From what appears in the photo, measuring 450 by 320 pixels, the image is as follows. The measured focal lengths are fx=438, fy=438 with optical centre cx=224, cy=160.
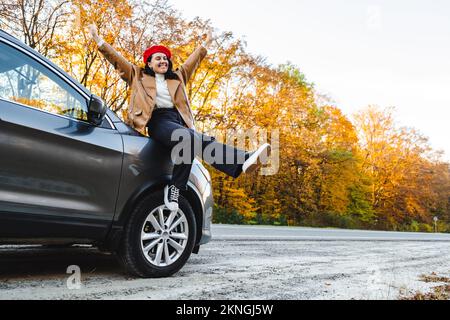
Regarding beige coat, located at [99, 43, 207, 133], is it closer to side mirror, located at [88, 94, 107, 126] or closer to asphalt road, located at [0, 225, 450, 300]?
side mirror, located at [88, 94, 107, 126]

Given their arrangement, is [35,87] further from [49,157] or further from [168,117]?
[168,117]

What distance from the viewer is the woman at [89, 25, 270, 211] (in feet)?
13.2

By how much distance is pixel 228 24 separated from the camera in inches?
928

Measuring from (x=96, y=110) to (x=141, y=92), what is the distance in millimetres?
879

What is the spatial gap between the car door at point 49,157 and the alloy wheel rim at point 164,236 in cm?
38

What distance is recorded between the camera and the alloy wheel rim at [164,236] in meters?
3.87

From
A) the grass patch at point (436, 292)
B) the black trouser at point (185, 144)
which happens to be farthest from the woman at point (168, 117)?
the grass patch at point (436, 292)

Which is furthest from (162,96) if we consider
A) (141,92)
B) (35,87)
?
(35,87)

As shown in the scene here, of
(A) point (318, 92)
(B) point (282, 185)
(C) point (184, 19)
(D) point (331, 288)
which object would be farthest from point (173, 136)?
(A) point (318, 92)

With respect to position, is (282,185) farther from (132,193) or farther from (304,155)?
(132,193)

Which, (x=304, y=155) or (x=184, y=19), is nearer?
(x=184, y=19)

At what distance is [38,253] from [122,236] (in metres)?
1.86

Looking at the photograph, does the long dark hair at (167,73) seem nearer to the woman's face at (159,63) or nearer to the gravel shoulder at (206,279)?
the woman's face at (159,63)

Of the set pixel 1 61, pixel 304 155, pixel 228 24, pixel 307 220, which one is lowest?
pixel 307 220
